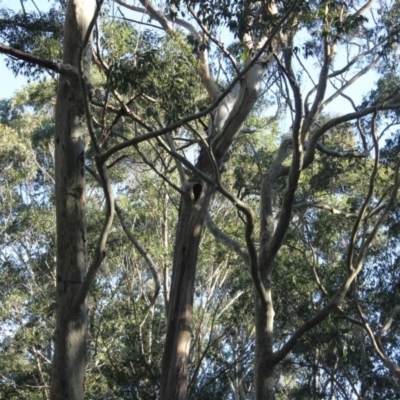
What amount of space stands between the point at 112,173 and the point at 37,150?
8.71ft

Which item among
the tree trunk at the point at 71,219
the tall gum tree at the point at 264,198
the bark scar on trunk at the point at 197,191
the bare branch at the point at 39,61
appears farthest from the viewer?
the bark scar on trunk at the point at 197,191

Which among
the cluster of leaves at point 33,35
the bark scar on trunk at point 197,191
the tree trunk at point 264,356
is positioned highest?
the cluster of leaves at point 33,35

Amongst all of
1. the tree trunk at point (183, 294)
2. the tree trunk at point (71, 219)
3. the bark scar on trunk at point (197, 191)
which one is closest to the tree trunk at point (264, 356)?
the tree trunk at point (183, 294)

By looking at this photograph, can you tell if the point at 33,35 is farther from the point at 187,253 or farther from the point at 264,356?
the point at 264,356

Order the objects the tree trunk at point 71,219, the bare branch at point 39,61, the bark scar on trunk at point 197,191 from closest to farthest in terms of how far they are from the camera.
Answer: the tree trunk at point 71,219
the bare branch at point 39,61
the bark scar on trunk at point 197,191

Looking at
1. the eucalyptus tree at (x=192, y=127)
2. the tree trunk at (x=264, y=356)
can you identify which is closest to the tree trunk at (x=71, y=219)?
the eucalyptus tree at (x=192, y=127)

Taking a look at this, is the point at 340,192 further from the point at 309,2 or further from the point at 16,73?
the point at 16,73

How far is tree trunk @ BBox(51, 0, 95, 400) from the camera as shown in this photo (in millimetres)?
5609

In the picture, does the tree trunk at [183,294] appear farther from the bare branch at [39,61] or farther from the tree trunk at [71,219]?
the bare branch at [39,61]

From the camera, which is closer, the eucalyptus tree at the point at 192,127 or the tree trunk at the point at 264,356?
the eucalyptus tree at the point at 192,127

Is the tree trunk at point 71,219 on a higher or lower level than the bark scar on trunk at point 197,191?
lower

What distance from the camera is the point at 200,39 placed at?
9.36 m

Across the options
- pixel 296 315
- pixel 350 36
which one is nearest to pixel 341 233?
pixel 296 315

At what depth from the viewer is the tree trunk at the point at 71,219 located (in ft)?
18.4
